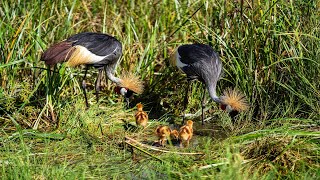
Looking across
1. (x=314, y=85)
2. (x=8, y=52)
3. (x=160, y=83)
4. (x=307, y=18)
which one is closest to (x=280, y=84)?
(x=314, y=85)

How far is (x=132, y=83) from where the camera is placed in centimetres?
590

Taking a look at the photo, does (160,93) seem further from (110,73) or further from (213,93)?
(213,93)

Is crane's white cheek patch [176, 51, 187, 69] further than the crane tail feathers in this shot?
Yes

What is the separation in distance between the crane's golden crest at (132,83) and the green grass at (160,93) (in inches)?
8.7

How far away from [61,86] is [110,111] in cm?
52

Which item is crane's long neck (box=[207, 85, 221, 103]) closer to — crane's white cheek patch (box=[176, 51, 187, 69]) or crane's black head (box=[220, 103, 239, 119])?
crane's black head (box=[220, 103, 239, 119])

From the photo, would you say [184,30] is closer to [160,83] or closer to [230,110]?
[160,83]

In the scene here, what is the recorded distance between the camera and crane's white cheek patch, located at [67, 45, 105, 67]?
18.3ft

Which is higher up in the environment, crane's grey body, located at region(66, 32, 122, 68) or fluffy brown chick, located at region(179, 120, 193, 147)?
crane's grey body, located at region(66, 32, 122, 68)

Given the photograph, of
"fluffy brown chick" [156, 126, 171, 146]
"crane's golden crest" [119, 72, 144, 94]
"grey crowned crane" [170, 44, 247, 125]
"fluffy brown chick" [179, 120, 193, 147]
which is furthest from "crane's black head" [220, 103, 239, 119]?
"crane's golden crest" [119, 72, 144, 94]

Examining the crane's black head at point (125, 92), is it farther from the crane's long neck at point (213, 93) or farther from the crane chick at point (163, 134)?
the crane chick at point (163, 134)

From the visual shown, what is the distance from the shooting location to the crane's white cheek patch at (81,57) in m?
5.57

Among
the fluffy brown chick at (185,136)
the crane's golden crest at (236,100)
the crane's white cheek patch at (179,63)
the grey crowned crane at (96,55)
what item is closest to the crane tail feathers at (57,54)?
the grey crowned crane at (96,55)

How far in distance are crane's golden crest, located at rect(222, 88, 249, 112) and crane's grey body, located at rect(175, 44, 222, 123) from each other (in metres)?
0.15
